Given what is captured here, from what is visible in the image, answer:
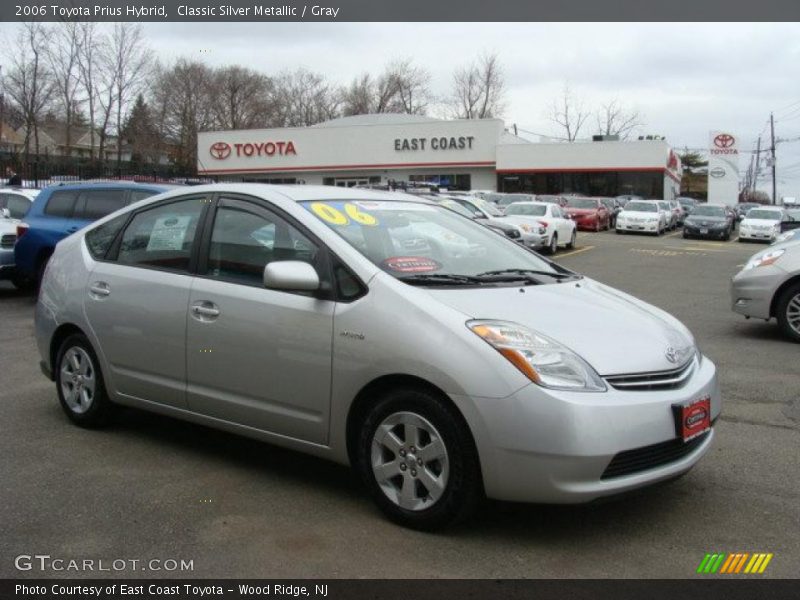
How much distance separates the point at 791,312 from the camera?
8828 millimetres

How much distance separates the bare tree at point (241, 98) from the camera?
81875 millimetres

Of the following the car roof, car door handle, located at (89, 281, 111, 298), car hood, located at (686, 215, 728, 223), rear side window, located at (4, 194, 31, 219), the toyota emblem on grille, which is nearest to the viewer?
the toyota emblem on grille

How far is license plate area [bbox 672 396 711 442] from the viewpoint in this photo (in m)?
3.62

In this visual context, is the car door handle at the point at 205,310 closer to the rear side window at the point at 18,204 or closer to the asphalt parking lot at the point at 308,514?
the asphalt parking lot at the point at 308,514

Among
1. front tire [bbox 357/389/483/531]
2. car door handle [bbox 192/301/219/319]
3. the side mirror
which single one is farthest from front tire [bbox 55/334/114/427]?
front tire [bbox 357/389/483/531]

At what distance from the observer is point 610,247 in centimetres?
2617

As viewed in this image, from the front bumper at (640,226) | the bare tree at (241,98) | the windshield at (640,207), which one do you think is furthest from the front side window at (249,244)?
the bare tree at (241,98)

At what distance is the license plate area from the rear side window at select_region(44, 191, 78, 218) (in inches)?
391

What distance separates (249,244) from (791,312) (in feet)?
22.2

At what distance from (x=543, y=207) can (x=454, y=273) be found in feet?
67.4

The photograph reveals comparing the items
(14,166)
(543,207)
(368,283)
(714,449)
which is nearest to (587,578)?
(368,283)

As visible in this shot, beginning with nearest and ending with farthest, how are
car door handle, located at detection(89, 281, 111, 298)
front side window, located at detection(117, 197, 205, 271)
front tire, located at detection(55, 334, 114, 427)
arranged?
1. front side window, located at detection(117, 197, 205, 271)
2. car door handle, located at detection(89, 281, 111, 298)
3. front tire, located at detection(55, 334, 114, 427)

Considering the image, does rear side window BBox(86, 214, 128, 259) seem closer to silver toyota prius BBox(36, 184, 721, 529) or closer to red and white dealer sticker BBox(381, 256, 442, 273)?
silver toyota prius BBox(36, 184, 721, 529)

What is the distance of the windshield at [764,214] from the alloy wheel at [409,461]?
104ft
